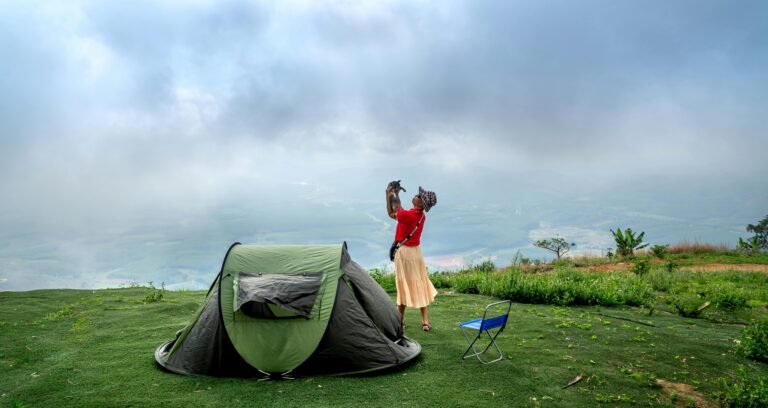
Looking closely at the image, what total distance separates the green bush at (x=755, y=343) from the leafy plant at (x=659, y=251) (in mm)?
16045

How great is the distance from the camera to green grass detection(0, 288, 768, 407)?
660 cm

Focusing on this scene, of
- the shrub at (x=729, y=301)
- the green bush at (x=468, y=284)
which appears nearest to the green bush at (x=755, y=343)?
the shrub at (x=729, y=301)

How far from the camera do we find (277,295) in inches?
291

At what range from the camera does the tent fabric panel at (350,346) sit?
24.0 feet

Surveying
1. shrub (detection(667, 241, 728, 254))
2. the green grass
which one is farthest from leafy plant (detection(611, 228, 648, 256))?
the green grass

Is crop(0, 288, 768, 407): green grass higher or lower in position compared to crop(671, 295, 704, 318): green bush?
lower

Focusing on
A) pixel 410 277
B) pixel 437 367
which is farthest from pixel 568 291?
pixel 437 367

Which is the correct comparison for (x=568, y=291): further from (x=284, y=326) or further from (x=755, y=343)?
(x=284, y=326)

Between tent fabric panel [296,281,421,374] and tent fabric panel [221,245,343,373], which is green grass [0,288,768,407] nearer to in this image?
tent fabric panel [296,281,421,374]

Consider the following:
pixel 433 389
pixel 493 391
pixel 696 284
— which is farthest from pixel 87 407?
pixel 696 284

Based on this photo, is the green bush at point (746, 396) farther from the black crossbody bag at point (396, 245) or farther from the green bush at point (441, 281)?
the green bush at point (441, 281)

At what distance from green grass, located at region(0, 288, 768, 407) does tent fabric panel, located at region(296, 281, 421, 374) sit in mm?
179

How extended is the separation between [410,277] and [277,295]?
2686 mm

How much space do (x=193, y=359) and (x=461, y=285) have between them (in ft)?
30.8
